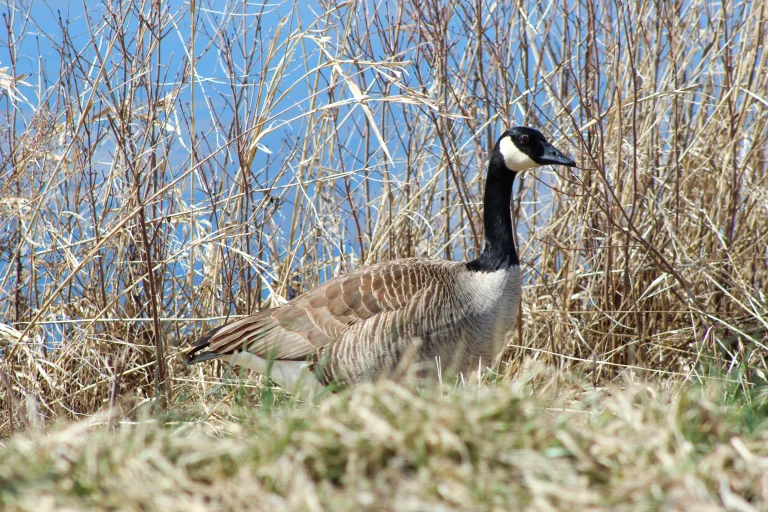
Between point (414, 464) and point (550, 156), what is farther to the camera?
point (550, 156)

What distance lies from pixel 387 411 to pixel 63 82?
3.09 meters

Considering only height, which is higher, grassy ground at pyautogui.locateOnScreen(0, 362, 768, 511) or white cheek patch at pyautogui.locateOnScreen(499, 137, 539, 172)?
white cheek patch at pyautogui.locateOnScreen(499, 137, 539, 172)

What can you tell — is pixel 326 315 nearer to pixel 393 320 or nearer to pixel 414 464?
pixel 393 320

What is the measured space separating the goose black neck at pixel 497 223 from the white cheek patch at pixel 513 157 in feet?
0.12

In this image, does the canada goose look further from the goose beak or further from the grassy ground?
the grassy ground

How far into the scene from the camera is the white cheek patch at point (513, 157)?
13.3 feet

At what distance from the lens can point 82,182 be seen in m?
4.35

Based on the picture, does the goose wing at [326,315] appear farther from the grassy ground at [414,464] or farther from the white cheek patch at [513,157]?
the grassy ground at [414,464]

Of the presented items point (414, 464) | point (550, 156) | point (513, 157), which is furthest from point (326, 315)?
point (414, 464)

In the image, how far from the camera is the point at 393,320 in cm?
380

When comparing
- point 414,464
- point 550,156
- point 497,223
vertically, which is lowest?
point 414,464

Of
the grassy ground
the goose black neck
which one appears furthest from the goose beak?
the grassy ground

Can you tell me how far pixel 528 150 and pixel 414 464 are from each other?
2744 millimetres

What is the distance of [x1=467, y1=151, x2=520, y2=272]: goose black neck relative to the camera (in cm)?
402
